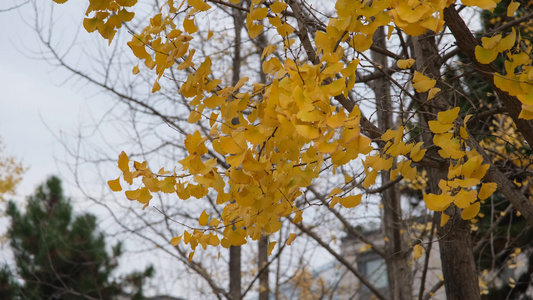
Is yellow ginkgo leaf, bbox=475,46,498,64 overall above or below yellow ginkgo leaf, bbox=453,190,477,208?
above

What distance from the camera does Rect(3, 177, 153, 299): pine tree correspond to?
12055 mm

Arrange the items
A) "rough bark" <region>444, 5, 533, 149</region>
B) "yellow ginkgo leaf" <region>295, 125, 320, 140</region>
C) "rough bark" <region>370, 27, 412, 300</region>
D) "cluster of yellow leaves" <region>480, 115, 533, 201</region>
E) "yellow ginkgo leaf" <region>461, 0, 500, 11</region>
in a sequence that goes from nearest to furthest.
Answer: "yellow ginkgo leaf" <region>295, 125, 320, 140</region>
"yellow ginkgo leaf" <region>461, 0, 500, 11</region>
"rough bark" <region>444, 5, 533, 149</region>
"cluster of yellow leaves" <region>480, 115, 533, 201</region>
"rough bark" <region>370, 27, 412, 300</region>

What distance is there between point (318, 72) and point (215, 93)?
0.60 m

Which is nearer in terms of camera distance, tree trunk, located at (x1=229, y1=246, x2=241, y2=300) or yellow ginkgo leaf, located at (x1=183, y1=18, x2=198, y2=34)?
yellow ginkgo leaf, located at (x1=183, y1=18, x2=198, y2=34)

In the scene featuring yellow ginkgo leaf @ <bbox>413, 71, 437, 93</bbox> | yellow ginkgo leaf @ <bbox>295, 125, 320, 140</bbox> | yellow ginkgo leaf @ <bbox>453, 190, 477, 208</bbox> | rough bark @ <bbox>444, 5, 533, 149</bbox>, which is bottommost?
yellow ginkgo leaf @ <bbox>295, 125, 320, 140</bbox>

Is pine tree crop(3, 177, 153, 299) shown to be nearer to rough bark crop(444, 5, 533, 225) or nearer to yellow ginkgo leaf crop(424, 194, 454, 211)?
rough bark crop(444, 5, 533, 225)

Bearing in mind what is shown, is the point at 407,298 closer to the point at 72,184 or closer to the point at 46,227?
the point at 72,184

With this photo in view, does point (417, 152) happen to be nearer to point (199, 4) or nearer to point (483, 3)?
point (483, 3)

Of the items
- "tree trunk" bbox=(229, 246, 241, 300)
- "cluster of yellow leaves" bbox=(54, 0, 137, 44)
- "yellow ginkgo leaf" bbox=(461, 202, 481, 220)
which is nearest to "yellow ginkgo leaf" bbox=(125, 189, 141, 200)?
"cluster of yellow leaves" bbox=(54, 0, 137, 44)

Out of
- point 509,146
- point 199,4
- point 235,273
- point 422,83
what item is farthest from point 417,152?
point 235,273

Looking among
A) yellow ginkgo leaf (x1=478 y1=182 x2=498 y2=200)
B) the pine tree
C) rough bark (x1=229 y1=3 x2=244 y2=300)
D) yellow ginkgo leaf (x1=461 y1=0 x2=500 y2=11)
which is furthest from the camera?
the pine tree

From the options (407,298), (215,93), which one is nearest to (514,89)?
(215,93)

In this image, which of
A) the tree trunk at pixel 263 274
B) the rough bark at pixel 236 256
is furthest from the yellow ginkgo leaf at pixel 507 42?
the rough bark at pixel 236 256

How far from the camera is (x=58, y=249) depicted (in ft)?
39.3
